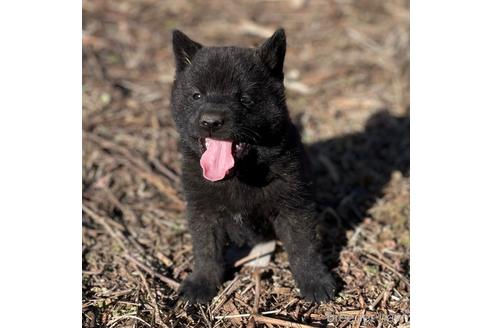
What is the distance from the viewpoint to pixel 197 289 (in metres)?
4.65

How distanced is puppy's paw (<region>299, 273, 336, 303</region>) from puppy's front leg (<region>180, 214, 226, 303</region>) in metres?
0.68

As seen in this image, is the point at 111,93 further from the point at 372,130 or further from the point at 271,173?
the point at 271,173

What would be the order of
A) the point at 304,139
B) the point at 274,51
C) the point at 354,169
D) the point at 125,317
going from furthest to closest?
the point at 304,139, the point at 354,169, the point at 274,51, the point at 125,317

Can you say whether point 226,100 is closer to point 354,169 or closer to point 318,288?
point 318,288

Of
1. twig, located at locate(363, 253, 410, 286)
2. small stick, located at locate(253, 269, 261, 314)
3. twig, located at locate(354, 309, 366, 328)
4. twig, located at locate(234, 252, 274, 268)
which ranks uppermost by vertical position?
twig, located at locate(354, 309, 366, 328)

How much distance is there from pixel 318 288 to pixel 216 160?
4.21ft

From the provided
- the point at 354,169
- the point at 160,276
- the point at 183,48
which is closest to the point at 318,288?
the point at 160,276

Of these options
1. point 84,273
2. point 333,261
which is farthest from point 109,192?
point 333,261

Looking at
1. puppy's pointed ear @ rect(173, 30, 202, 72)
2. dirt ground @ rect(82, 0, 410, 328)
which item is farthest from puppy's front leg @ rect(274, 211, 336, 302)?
puppy's pointed ear @ rect(173, 30, 202, 72)

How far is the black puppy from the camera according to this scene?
13.7 ft

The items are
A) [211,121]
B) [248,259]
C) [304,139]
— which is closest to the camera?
[211,121]

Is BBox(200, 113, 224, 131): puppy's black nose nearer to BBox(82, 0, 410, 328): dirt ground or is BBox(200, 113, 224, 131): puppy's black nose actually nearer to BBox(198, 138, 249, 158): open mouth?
BBox(198, 138, 249, 158): open mouth

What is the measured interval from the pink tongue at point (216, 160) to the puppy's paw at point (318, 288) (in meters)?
1.15

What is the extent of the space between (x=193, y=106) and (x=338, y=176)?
8.98 ft
